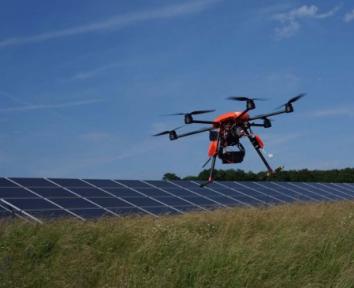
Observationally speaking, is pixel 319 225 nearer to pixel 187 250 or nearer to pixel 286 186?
pixel 187 250

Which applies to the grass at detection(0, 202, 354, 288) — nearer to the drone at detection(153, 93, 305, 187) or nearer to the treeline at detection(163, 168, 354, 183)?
the drone at detection(153, 93, 305, 187)

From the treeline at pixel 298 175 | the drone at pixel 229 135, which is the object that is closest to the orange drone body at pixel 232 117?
the drone at pixel 229 135

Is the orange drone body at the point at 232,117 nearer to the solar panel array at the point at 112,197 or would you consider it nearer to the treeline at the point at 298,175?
the solar panel array at the point at 112,197

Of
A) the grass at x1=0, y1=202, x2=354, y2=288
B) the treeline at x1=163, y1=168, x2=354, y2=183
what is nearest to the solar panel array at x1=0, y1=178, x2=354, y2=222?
the grass at x1=0, y1=202, x2=354, y2=288

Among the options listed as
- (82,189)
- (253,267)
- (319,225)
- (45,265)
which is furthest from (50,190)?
(253,267)

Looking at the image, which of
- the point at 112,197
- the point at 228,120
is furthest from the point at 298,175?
the point at 228,120

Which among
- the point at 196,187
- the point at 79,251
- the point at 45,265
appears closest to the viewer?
the point at 45,265

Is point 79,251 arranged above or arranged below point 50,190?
below
